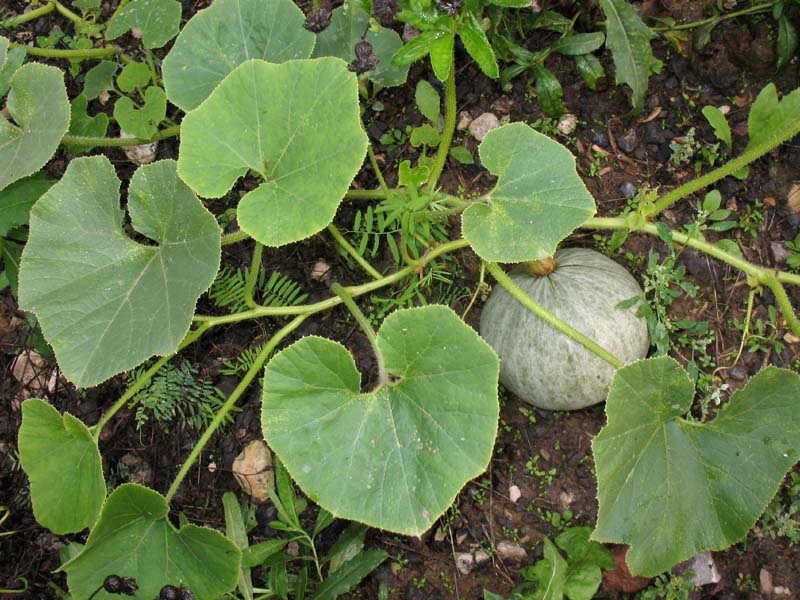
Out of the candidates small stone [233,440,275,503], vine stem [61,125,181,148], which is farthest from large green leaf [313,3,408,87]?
small stone [233,440,275,503]

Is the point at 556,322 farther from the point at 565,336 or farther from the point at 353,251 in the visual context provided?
the point at 353,251

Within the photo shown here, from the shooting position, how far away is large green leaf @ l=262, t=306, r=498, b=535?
197 cm

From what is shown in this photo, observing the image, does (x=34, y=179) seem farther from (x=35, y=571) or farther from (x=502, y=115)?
(x=502, y=115)

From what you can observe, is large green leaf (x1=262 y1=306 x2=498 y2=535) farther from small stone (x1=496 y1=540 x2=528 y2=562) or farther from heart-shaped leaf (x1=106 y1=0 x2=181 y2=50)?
heart-shaped leaf (x1=106 y1=0 x2=181 y2=50)

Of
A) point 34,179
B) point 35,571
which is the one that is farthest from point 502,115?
point 35,571

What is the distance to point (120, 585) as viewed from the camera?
2168 millimetres

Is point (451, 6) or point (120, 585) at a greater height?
point (451, 6)

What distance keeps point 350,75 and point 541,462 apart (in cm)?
150

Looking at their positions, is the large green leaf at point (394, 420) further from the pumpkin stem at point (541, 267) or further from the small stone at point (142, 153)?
the small stone at point (142, 153)

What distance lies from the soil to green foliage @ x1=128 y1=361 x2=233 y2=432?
5cm

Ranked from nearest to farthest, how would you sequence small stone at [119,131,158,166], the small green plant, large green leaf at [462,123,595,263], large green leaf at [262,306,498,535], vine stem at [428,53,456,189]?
large green leaf at [262,306,498,535], large green leaf at [462,123,595,263], the small green plant, vine stem at [428,53,456,189], small stone at [119,131,158,166]

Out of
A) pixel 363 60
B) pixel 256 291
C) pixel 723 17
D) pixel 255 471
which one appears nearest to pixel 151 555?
pixel 255 471

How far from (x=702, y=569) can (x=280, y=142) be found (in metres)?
1.97

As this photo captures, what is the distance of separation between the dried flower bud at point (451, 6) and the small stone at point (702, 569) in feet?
6.36
